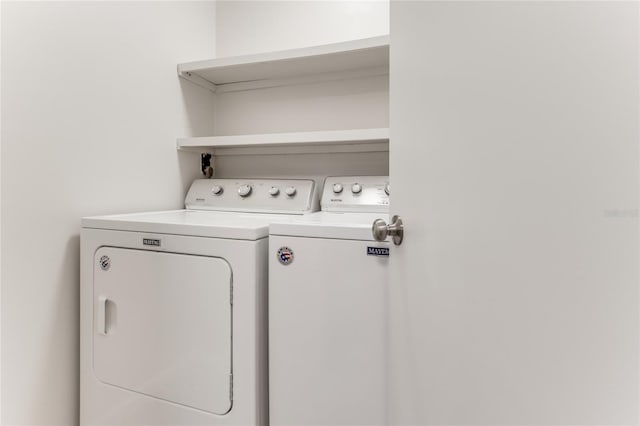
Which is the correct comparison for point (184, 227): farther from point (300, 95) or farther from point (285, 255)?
point (300, 95)

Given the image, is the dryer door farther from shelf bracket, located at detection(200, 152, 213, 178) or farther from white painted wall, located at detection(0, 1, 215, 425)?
shelf bracket, located at detection(200, 152, 213, 178)

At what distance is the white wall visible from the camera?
1959 millimetres

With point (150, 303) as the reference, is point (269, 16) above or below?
above

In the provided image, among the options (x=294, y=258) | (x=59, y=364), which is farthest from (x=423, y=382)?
(x=59, y=364)

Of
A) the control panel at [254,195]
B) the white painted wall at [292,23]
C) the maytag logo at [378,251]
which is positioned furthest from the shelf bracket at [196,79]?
the maytag logo at [378,251]

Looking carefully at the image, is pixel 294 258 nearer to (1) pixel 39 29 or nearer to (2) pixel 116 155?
(2) pixel 116 155

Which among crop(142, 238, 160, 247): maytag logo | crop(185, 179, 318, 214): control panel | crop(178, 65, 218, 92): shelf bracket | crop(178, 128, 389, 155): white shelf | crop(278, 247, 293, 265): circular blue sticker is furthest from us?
crop(178, 65, 218, 92): shelf bracket

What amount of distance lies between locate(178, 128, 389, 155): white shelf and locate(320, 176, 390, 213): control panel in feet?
0.61

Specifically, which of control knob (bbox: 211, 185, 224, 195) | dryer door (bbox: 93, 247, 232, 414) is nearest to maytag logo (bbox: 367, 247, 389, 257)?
dryer door (bbox: 93, 247, 232, 414)

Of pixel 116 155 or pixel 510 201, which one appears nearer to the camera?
pixel 510 201

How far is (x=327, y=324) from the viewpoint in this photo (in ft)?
3.97

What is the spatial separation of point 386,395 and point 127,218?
116 centimetres

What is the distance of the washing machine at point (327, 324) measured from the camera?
1.15 meters

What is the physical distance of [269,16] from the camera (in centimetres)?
218
